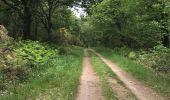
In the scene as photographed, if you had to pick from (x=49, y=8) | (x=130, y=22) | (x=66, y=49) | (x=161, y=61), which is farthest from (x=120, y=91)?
(x=49, y=8)

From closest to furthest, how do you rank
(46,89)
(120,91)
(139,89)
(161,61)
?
(46,89), (120,91), (139,89), (161,61)

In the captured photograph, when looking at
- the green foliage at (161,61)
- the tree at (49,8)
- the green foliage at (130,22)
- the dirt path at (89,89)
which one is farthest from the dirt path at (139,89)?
the tree at (49,8)

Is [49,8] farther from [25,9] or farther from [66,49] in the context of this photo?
[25,9]

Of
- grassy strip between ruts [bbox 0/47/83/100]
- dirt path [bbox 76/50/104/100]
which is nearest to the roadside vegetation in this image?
grassy strip between ruts [bbox 0/47/83/100]

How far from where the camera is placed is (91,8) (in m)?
42.8

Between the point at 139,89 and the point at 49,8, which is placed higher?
the point at 49,8

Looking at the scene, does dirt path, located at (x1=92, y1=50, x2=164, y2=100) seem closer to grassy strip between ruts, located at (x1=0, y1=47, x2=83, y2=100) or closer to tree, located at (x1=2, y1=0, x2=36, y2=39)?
grassy strip between ruts, located at (x1=0, y1=47, x2=83, y2=100)

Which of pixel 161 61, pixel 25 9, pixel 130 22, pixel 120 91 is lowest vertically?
pixel 120 91

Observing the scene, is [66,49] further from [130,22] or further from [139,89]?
[139,89]

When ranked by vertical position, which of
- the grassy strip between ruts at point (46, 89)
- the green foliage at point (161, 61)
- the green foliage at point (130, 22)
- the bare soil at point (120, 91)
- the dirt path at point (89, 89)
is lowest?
the bare soil at point (120, 91)

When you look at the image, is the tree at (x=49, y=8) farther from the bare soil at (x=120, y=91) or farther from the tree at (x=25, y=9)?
the bare soil at (x=120, y=91)

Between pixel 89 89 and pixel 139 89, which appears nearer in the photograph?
pixel 89 89

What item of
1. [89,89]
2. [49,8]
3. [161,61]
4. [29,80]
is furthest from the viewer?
[49,8]

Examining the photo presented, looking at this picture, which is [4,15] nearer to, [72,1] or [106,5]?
[72,1]
